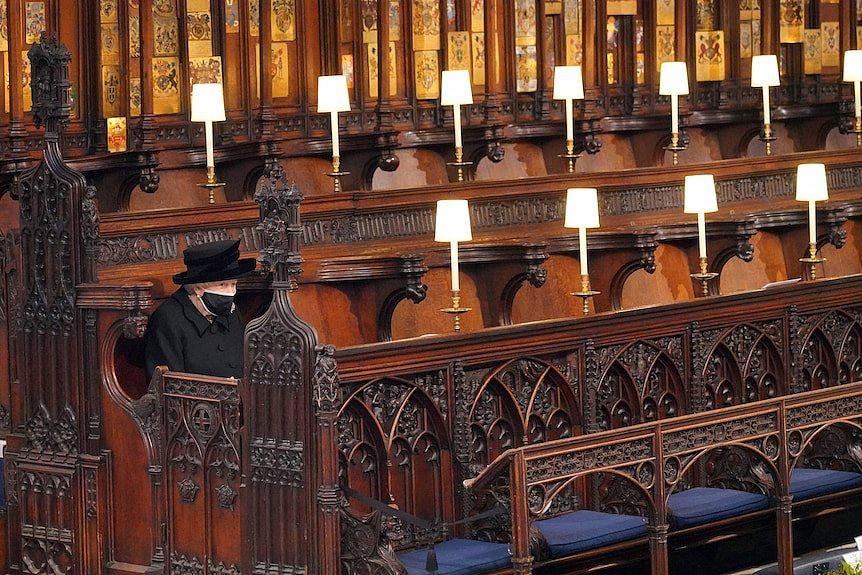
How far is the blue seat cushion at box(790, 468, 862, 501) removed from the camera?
27.5 feet

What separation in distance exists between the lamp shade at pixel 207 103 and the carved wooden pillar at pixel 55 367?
1.63 m

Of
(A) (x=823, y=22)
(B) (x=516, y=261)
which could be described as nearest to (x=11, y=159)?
(B) (x=516, y=261)

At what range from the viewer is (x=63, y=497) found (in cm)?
810

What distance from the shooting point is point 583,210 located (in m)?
9.46

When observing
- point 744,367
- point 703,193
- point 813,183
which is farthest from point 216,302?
point 813,183

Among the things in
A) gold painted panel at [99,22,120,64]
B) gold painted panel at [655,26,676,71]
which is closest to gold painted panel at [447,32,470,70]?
gold painted panel at [655,26,676,71]

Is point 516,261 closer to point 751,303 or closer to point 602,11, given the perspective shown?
point 751,303

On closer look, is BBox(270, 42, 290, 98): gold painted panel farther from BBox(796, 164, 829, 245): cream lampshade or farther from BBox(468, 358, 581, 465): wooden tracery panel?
BBox(468, 358, 581, 465): wooden tracery panel

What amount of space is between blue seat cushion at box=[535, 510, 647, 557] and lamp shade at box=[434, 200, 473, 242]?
1.62m

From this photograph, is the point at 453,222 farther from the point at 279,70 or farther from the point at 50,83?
the point at 279,70

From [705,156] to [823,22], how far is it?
1.86 meters

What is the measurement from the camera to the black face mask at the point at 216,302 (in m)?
7.94

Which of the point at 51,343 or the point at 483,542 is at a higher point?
the point at 51,343

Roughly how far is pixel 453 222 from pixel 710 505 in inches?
72.5
